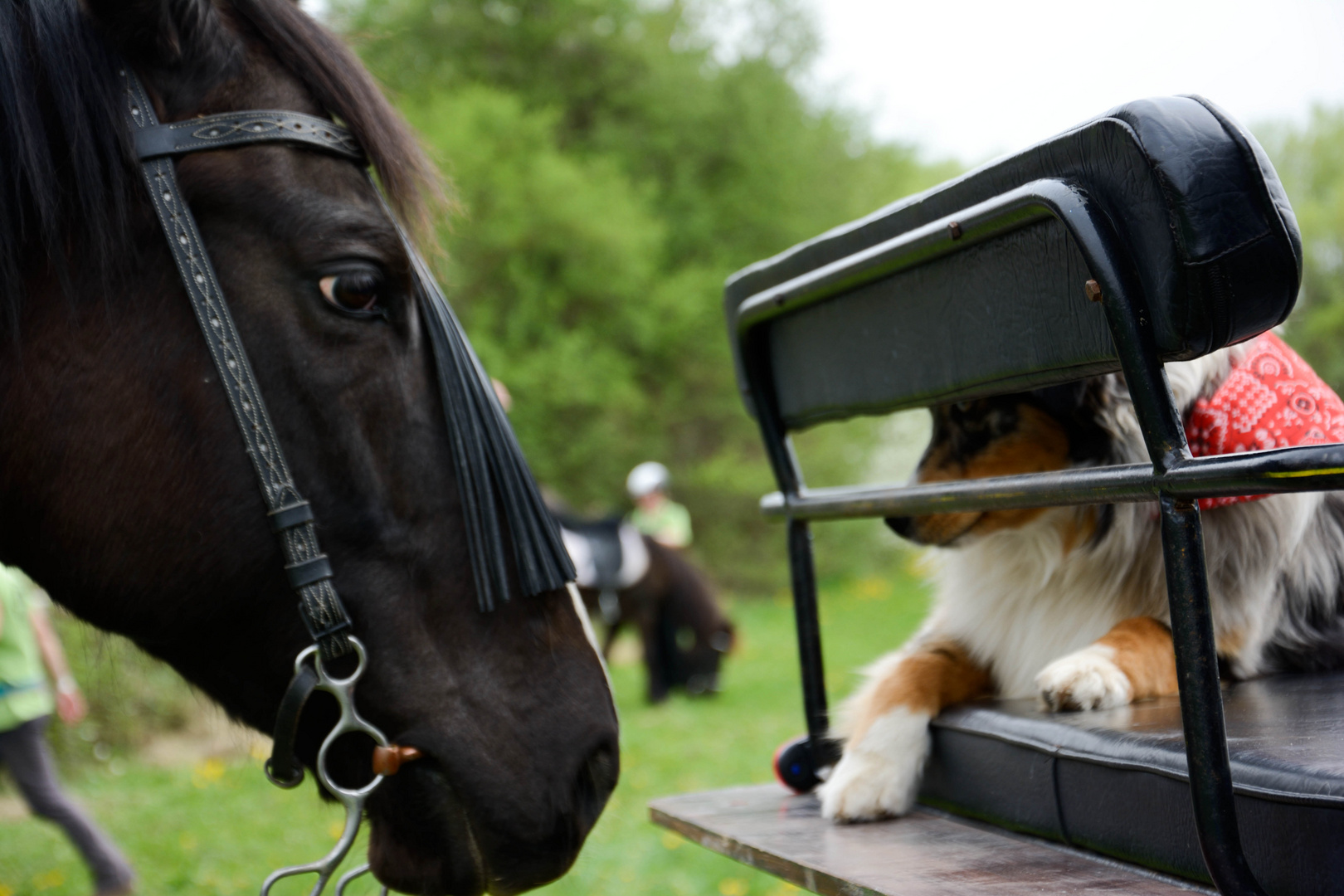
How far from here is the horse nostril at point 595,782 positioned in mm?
1387

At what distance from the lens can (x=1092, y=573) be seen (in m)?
2.01

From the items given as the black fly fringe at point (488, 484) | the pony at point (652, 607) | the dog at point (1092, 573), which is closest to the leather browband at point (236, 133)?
the black fly fringe at point (488, 484)

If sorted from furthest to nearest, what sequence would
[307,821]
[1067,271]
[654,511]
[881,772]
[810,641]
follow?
[654,511] → [307,821] → [810,641] → [881,772] → [1067,271]

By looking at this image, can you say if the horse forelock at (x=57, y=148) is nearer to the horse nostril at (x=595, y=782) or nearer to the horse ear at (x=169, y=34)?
the horse ear at (x=169, y=34)

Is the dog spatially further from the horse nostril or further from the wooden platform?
the horse nostril

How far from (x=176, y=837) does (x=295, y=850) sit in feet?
3.18

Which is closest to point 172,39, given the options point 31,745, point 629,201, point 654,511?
point 31,745

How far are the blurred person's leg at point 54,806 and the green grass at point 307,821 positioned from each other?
0.70ft

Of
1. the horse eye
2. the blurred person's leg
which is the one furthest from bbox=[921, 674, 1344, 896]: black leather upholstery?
the blurred person's leg

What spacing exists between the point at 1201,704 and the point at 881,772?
74 centimetres

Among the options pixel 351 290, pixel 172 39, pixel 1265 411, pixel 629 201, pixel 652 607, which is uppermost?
pixel 629 201

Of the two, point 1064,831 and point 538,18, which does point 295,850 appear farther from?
point 538,18

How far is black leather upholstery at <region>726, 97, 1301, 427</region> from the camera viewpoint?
0.98 metres

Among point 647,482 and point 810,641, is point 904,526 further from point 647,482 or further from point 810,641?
point 647,482
